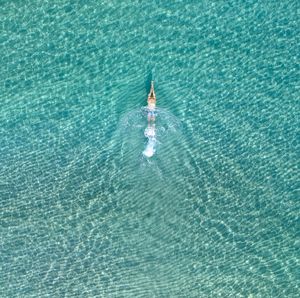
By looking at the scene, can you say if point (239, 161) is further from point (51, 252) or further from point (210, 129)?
point (51, 252)

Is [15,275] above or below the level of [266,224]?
above

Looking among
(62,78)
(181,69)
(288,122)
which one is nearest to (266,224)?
(288,122)

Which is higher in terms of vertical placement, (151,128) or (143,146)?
(151,128)
